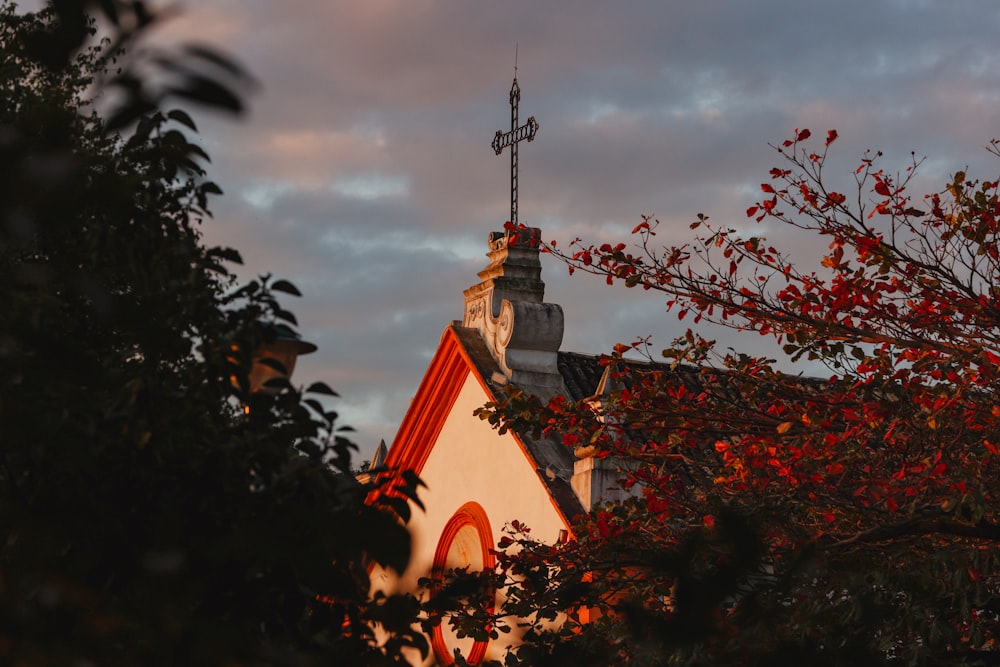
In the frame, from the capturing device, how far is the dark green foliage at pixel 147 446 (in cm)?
227

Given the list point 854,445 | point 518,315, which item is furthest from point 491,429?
point 854,445

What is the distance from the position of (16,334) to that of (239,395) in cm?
80

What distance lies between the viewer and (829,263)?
9.48 m

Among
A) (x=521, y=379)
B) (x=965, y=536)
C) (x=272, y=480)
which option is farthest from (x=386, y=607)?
(x=521, y=379)

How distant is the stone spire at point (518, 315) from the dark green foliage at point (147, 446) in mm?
13142

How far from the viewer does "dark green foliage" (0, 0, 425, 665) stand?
227 cm

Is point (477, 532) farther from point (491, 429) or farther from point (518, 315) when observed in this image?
point (518, 315)

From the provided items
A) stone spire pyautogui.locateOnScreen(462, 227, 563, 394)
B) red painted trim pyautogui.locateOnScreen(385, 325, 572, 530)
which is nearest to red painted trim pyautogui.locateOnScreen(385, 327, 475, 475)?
red painted trim pyautogui.locateOnScreen(385, 325, 572, 530)

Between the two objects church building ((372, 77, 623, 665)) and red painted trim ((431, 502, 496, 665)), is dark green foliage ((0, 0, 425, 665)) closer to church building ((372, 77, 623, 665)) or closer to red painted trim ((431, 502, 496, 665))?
church building ((372, 77, 623, 665))

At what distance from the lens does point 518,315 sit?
702 inches

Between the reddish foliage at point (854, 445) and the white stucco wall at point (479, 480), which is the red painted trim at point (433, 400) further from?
the reddish foliage at point (854, 445)

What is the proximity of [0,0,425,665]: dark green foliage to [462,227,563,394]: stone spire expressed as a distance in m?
13.1

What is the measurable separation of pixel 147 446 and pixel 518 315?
14448 millimetres

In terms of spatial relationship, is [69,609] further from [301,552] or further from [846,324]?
[846,324]
